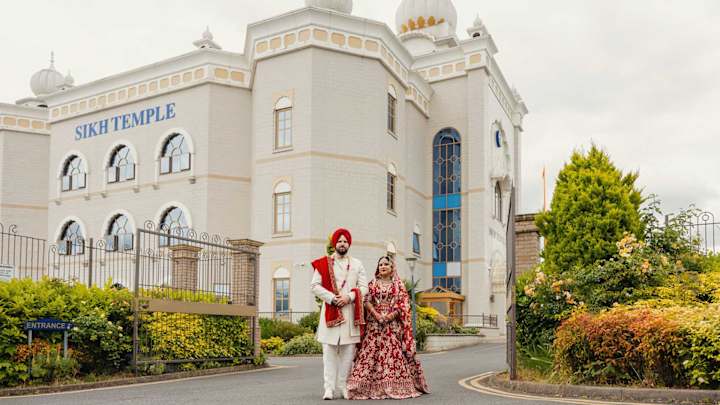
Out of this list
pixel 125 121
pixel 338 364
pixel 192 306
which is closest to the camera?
pixel 338 364

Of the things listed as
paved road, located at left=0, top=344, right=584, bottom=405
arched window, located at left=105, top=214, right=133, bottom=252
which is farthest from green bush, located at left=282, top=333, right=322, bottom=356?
arched window, located at left=105, top=214, right=133, bottom=252

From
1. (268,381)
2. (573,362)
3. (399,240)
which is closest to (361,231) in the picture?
(399,240)

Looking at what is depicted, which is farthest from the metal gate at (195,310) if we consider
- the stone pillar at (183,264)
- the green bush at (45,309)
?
the green bush at (45,309)

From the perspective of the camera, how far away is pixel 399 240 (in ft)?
112

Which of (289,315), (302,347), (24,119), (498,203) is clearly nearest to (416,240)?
(498,203)

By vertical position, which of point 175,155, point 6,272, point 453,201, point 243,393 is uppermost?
point 175,155

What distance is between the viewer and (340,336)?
31.7 ft

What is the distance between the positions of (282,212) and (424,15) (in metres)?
17.9

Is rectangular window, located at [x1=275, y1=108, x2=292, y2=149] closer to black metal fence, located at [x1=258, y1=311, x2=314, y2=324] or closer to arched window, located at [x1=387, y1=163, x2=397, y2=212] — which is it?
arched window, located at [x1=387, y1=163, x2=397, y2=212]

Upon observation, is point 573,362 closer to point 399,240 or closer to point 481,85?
point 399,240

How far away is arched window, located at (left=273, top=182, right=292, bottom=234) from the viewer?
102 ft

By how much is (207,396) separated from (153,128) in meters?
27.9

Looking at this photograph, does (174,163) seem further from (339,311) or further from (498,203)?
(339,311)

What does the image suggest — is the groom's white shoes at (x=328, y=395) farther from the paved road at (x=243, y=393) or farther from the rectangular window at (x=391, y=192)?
the rectangular window at (x=391, y=192)
